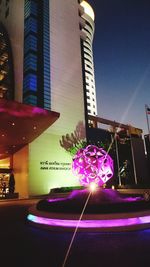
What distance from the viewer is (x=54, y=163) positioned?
30.2 m

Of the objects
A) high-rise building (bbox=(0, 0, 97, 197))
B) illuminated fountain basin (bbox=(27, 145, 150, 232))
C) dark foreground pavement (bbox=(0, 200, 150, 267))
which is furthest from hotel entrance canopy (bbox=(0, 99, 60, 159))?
dark foreground pavement (bbox=(0, 200, 150, 267))

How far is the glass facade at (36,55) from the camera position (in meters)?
32.7

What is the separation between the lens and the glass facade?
32.7m

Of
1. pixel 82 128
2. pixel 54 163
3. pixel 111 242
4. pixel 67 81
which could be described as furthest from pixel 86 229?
pixel 67 81

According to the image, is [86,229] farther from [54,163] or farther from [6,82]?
[6,82]

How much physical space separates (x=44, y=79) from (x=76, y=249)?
101 ft

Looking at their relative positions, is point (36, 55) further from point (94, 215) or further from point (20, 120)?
point (94, 215)

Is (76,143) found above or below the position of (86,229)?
above

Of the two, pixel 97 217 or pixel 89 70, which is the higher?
pixel 89 70

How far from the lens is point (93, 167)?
10.4 meters

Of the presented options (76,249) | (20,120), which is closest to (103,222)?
(76,249)

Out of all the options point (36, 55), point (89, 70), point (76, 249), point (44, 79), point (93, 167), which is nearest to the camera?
point (76, 249)

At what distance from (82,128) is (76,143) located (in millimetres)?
3563

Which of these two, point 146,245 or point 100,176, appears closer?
point 146,245
